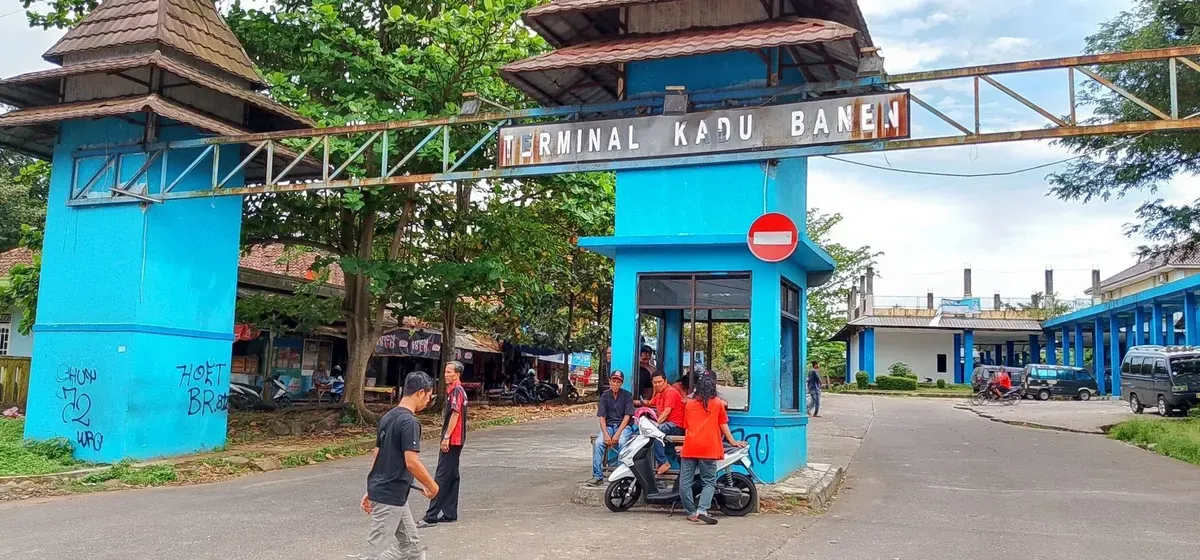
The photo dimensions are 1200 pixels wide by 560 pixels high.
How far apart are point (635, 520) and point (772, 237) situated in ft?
11.4

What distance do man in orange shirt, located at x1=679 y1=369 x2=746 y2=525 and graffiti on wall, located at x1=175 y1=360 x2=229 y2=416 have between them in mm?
8684

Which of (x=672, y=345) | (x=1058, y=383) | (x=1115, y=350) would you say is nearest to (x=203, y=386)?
(x=672, y=345)

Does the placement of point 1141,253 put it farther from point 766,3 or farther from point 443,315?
point 443,315

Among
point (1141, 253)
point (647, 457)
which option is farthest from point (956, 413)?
point (647, 457)

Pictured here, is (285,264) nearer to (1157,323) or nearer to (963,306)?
(1157,323)

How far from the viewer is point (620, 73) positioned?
1161 cm

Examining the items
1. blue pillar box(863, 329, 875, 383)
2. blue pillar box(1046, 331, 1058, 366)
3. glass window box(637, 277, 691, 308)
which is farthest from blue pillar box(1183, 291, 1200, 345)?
glass window box(637, 277, 691, 308)

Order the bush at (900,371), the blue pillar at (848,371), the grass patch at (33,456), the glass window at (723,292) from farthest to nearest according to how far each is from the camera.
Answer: the blue pillar at (848,371)
the bush at (900,371)
the grass patch at (33,456)
the glass window at (723,292)

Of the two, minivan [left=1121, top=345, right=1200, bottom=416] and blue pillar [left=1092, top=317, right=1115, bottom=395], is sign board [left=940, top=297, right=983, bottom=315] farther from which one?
minivan [left=1121, top=345, right=1200, bottom=416]

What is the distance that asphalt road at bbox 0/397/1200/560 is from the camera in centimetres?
791

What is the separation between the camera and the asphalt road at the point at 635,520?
26.0 ft

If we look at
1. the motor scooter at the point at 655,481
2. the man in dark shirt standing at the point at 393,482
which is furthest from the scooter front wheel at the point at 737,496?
the man in dark shirt standing at the point at 393,482

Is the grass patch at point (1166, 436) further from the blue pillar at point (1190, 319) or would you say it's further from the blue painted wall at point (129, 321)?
the blue painted wall at point (129, 321)

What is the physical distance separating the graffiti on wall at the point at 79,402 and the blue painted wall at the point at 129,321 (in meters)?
0.01
